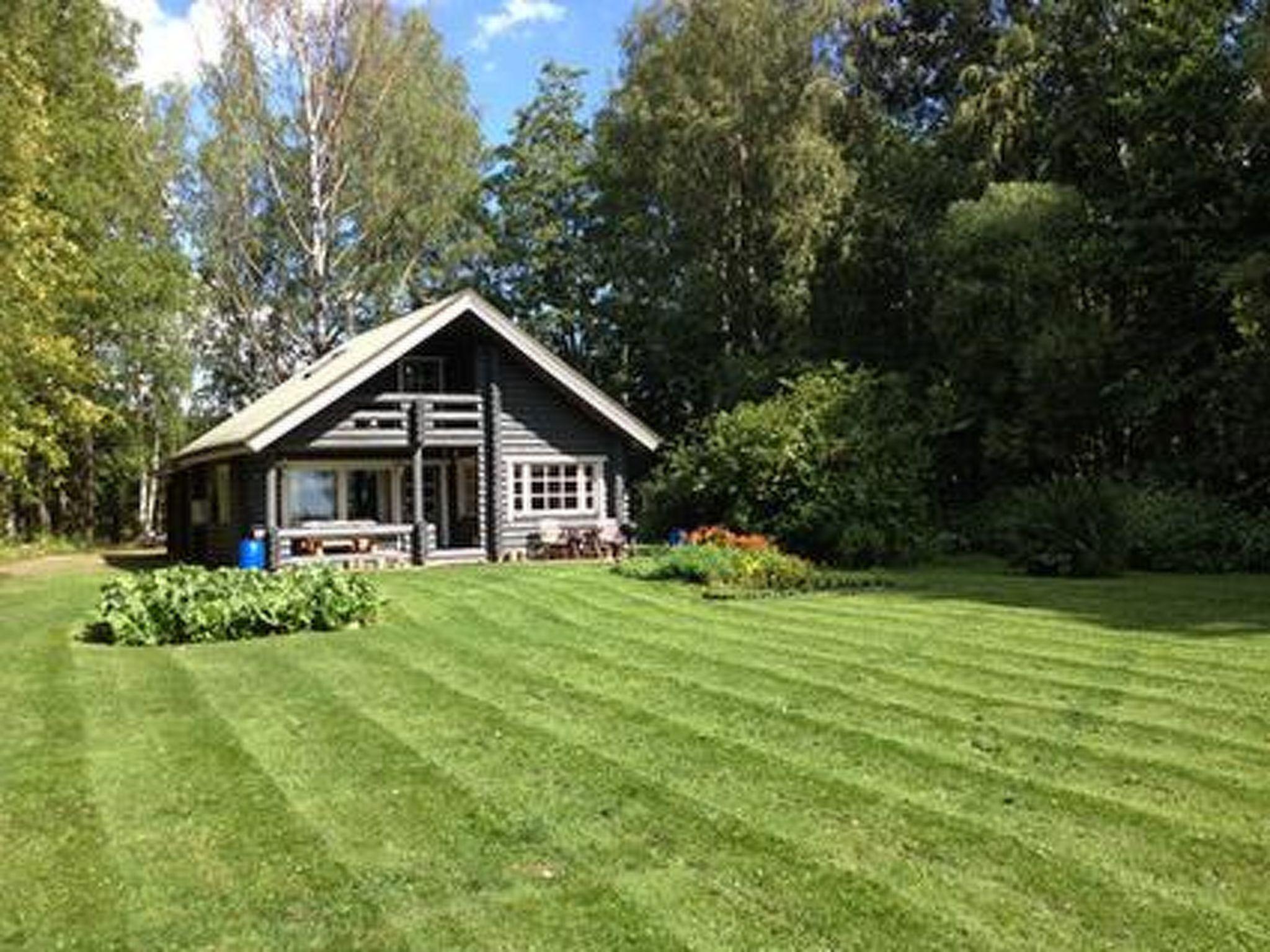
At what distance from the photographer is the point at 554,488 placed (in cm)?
2411

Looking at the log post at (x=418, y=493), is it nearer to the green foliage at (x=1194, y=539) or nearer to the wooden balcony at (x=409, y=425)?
the wooden balcony at (x=409, y=425)

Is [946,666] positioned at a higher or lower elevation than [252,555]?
lower

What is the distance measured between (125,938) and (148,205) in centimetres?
3418

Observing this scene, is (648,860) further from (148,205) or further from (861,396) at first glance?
(148,205)

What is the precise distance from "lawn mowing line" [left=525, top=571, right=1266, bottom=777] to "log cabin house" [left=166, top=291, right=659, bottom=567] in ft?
35.0

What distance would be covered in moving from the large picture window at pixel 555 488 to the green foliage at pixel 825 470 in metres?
2.27

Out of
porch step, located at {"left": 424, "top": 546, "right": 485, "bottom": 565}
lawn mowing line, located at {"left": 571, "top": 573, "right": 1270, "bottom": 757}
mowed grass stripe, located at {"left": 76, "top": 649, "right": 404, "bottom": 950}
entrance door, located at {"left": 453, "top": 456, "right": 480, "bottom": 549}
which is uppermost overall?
entrance door, located at {"left": 453, "top": 456, "right": 480, "bottom": 549}

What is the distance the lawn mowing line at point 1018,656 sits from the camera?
24.6 feet

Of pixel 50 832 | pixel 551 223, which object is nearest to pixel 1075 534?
pixel 50 832

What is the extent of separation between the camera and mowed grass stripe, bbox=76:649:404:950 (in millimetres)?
4398

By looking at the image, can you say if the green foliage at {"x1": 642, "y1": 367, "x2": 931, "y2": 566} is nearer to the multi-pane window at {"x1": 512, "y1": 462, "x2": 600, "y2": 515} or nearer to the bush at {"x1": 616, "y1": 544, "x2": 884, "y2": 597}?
the bush at {"x1": 616, "y1": 544, "x2": 884, "y2": 597}

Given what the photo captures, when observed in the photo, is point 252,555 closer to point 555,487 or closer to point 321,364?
point 555,487

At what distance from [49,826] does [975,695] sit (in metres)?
5.59

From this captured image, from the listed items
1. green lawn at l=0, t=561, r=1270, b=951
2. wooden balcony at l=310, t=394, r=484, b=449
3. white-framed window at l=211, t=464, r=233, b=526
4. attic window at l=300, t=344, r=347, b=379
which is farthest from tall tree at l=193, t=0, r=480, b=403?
green lawn at l=0, t=561, r=1270, b=951
